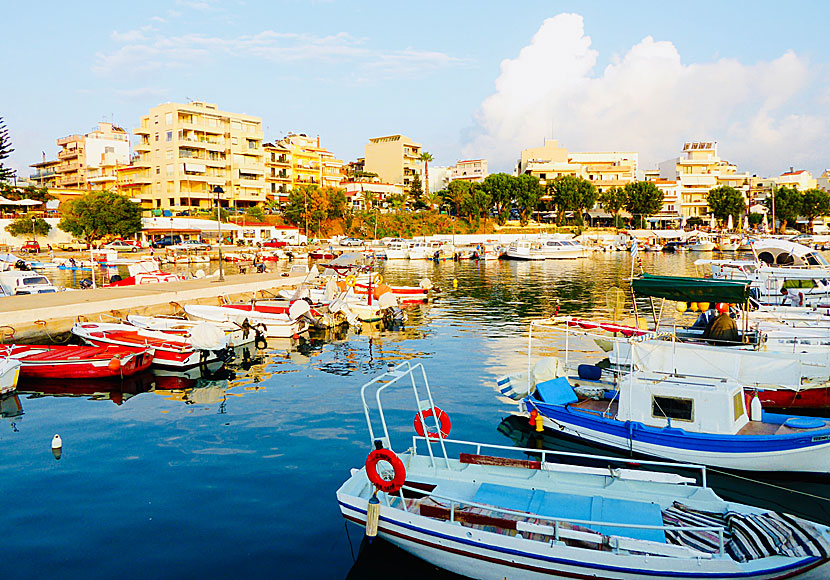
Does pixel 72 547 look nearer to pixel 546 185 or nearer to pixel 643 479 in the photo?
pixel 643 479

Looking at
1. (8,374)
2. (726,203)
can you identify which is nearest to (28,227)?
(8,374)

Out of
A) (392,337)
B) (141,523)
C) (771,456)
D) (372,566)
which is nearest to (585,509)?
(372,566)

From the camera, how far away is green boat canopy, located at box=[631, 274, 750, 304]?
16442mm

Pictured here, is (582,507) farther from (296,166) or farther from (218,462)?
(296,166)

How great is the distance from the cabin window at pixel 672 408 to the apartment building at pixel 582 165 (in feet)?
367

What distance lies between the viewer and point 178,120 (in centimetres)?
9638

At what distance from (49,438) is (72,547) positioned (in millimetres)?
6689

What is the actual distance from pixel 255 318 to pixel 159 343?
266 inches

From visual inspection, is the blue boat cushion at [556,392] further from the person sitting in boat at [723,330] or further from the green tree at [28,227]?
the green tree at [28,227]

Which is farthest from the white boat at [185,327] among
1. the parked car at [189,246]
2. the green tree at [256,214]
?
the green tree at [256,214]

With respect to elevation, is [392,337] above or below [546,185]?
below

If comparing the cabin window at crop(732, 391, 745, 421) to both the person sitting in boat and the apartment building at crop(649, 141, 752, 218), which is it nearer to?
the person sitting in boat

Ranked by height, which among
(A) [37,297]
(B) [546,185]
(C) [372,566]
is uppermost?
(B) [546,185]

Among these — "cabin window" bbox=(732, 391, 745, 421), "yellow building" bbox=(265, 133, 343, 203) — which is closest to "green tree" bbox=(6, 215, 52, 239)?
"yellow building" bbox=(265, 133, 343, 203)
